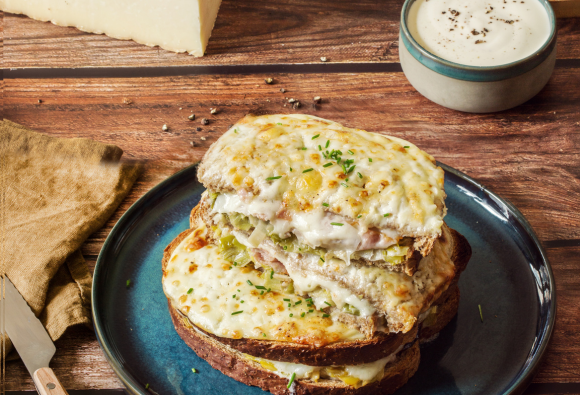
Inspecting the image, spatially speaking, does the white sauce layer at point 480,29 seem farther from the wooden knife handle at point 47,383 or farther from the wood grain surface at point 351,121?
the wooden knife handle at point 47,383

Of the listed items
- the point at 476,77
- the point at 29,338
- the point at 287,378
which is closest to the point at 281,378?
the point at 287,378

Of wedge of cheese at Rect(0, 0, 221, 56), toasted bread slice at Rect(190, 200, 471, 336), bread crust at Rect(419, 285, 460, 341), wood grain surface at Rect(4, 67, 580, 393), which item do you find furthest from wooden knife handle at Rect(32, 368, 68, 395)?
wedge of cheese at Rect(0, 0, 221, 56)

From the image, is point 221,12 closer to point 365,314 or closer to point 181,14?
point 181,14

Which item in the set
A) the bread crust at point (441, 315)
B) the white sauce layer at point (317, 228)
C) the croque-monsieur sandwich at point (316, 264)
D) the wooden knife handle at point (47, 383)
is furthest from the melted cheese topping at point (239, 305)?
the wooden knife handle at point (47, 383)

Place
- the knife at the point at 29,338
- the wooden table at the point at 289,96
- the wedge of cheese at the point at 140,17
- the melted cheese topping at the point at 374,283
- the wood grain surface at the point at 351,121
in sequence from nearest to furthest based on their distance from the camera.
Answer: the melted cheese topping at the point at 374,283, the knife at the point at 29,338, the wood grain surface at the point at 351,121, the wooden table at the point at 289,96, the wedge of cheese at the point at 140,17

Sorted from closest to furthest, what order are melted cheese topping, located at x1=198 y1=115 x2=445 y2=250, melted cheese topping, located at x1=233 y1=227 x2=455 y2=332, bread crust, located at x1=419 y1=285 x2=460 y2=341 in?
melted cheese topping, located at x1=198 y1=115 x2=445 y2=250
melted cheese topping, located at x1=233 y1=227 x2=455 y2=332
bread crust, located at x1=419 y1=285 x2=460 y2=341

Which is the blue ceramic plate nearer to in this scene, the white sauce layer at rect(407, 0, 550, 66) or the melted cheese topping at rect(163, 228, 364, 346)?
the melted cheese topping at rect(163, 228, 364, 346)
